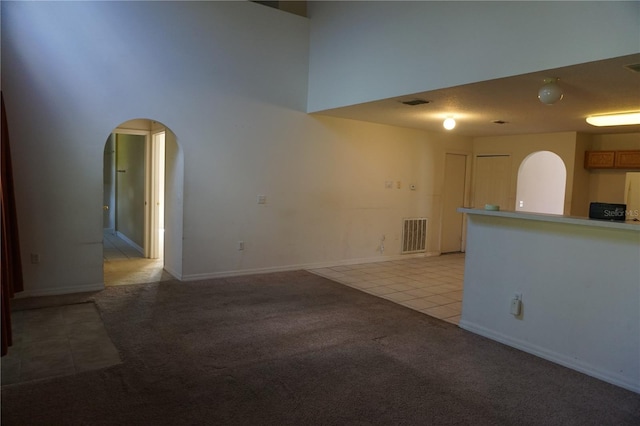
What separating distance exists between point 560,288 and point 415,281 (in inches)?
99.4

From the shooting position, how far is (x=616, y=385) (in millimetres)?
2926

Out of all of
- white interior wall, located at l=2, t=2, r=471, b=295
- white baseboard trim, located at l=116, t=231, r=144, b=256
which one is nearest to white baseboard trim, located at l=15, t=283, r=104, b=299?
white interior wall, located at l=2, t=2, r=471, b=295

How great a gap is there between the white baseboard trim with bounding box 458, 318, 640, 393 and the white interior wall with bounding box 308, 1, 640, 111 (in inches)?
87.5

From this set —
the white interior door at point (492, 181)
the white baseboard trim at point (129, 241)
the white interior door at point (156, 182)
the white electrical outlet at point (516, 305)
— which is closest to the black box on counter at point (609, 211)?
the white electrical outlet at point (516, 305)

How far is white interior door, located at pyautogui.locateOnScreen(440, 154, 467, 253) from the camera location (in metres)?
7.91

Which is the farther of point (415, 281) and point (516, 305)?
point (415, 281)

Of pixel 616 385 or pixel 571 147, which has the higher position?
pixel 571 147

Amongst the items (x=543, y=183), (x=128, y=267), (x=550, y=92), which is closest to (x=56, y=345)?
(x=128, y=267)

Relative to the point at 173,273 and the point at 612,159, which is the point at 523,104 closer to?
the point at 612,159

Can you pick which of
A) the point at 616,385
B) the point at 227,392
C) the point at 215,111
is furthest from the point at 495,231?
the point at 215,111

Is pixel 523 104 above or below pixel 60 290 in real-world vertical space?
above

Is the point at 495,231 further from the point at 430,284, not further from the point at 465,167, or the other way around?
the point at 465,167

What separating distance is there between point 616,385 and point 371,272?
11.5ft

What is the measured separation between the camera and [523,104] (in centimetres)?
463
